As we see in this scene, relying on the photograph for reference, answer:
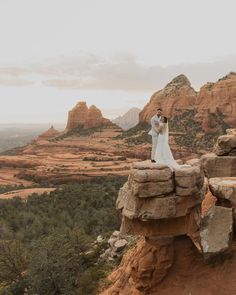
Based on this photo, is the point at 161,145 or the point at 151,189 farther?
the point at 161,145

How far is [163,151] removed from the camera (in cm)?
1206

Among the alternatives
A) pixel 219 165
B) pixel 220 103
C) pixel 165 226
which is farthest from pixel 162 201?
pixel 220 103

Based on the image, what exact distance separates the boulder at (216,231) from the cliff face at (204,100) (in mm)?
68259

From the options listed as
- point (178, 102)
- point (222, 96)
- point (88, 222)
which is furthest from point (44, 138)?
point (88, 222)

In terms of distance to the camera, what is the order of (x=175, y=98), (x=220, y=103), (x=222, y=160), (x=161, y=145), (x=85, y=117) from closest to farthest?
(x=161, y=145)
(x=222, y=160)
(x=220, y=103)
(x=175, y=98)
(x=85, y=117)

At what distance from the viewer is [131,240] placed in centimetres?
1961

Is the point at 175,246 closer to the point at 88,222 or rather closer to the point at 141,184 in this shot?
the point at 141,184

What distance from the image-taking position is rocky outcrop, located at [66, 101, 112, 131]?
11150 centimetres

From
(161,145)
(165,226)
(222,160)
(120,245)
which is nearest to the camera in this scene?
(165,226)

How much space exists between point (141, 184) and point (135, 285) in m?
3.58

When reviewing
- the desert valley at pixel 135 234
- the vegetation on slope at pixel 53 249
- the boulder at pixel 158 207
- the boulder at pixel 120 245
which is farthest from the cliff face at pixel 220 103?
the boulder at pixel 158 207

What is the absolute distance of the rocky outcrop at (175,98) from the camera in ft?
302

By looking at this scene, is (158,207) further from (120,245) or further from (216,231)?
(120,245)

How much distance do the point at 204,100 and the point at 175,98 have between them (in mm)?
7558
